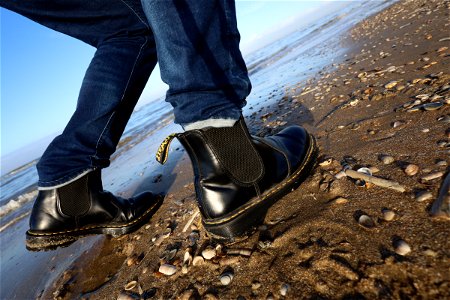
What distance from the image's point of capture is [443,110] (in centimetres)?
195

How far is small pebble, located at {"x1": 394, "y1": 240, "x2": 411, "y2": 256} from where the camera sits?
1.02m

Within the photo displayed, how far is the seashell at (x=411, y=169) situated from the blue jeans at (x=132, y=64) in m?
0.95

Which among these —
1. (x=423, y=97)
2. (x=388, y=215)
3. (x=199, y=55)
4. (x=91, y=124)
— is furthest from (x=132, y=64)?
(x=423, y=97)

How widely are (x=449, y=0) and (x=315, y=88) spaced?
5.14 m

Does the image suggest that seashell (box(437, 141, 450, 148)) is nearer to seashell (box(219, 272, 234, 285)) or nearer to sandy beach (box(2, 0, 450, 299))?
sandy beach (box(2, 0, 450, 299))

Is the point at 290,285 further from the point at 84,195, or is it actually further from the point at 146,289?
the point at 84,195

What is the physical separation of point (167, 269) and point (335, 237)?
963mm

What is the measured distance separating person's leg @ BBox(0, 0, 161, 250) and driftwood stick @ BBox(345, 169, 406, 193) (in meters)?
1.70

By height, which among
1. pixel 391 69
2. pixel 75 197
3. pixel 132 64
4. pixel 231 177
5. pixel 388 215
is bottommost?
pixel 391 69

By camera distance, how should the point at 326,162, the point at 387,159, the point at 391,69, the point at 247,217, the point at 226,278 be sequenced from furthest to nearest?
the point at 391,69 < the point at 326,162 < the point at 387,159 < the point at 247,217 < the point at 226,278

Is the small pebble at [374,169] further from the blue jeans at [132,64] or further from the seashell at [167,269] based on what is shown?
the seashell at [167,269]

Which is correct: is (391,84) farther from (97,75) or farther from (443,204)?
(97,75)

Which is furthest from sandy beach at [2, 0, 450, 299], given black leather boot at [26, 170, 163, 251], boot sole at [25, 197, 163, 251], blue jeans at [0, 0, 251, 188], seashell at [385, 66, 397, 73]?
blue jeans at [0, 0, 251, 188]

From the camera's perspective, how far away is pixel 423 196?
122 centimetres
